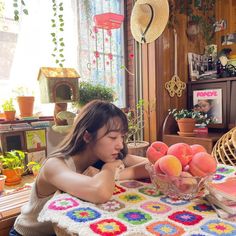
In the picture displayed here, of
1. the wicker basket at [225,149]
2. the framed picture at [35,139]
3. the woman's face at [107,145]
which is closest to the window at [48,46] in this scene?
the framed picture at [35,139]

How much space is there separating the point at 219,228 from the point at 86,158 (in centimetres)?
→ 60

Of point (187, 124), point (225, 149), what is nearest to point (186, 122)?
point (187, 124)

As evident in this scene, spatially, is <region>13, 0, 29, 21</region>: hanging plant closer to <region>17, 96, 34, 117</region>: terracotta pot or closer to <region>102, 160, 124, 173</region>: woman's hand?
<region>17, 96, 34, 117</region>: terracotta pot

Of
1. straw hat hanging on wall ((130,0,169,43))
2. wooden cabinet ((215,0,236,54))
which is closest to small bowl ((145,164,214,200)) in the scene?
straw hat hanging on wall ((130,0,169,43))

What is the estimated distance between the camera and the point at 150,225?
56cm

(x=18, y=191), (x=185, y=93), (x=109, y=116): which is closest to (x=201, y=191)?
(x=109, y=116)

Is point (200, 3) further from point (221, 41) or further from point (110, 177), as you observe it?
point (110, 177)

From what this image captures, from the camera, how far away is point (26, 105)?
1731 millimetres

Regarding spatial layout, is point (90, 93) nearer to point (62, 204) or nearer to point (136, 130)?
point (136, 130)

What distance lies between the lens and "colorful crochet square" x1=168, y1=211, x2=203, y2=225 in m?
0.58

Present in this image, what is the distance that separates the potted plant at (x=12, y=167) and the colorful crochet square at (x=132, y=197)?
0.99 metres

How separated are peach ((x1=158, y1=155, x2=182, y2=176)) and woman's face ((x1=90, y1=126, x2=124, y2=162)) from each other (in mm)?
230

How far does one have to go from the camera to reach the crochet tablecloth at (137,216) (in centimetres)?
54

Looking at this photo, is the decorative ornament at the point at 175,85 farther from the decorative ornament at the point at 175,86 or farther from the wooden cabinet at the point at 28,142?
the wooden cabinet at the point at 28,142
